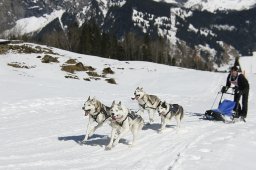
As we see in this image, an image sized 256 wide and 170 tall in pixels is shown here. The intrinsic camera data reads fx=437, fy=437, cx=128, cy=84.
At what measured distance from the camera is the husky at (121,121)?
36.3 feet

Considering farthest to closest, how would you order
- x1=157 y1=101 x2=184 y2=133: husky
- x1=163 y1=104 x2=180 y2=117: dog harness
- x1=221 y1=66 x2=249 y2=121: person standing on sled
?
x1=221 y1=66 x2=249 y2=121: person standing on sled → x1=163 y1=104 x2=180 y2=117: dog harness → x1=157 y1=101 x2=184 y2=133: husky

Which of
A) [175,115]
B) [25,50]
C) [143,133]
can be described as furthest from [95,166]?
[25,50]

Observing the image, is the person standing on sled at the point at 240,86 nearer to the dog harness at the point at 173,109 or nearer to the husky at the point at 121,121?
the dog harness at the point at 173,109

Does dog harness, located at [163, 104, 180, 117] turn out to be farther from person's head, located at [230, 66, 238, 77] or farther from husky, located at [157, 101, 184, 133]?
person's head, located at [230, 66, 238, 77]

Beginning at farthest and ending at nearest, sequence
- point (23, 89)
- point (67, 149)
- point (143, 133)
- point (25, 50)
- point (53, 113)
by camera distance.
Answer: point (25, 50)
point (23, 89)
point (53, 113)
point (143, 133)
point (67, 149)

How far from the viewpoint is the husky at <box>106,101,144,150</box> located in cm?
1105

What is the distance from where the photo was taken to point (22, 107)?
71.6ft

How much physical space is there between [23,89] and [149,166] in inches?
819

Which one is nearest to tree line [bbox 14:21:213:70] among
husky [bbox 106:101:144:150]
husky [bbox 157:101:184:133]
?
husky [bbox 157:101:184:133]

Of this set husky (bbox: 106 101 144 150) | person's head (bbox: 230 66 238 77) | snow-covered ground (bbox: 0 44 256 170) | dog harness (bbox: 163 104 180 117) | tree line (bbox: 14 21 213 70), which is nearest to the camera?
snow-covered ground (bbox: 0 44 256 170)

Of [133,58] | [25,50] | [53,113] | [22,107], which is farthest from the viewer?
[133,58]

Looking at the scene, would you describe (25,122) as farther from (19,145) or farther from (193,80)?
(193,80)

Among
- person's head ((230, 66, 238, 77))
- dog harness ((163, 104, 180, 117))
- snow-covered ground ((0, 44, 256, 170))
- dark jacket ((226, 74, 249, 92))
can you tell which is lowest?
snow-covered ground ((0, 44, 256, 170))

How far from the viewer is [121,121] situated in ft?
36.8
